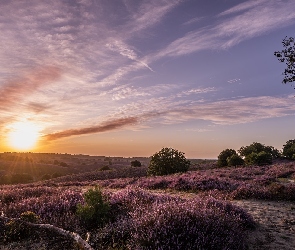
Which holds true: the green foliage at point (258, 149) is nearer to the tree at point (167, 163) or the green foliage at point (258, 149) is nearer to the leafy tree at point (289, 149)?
the leafy tree at point (289, 149)

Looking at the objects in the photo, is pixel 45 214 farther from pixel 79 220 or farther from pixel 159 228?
pixel 159 228

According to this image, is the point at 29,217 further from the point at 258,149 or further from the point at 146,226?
the point at 258,149

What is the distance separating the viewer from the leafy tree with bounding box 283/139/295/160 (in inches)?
1950

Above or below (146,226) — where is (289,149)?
above

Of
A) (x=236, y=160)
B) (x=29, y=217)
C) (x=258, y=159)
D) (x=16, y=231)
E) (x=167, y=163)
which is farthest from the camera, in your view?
(x=236, y=160)

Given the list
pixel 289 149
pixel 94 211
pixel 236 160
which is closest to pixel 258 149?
pixel 289 149

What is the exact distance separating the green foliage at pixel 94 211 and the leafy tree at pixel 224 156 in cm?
3797

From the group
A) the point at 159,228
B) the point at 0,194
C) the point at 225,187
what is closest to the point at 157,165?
the point at 225,187

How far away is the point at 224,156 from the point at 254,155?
464cm

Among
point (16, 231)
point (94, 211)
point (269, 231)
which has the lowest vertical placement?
point (269, 231)

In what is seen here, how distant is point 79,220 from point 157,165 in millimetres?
23427

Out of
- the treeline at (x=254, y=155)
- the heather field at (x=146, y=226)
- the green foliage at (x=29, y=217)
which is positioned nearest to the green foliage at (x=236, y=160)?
the treeline at (x=254, y=155)

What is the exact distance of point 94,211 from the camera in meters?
8.09

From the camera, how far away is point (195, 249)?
5.73 metres
